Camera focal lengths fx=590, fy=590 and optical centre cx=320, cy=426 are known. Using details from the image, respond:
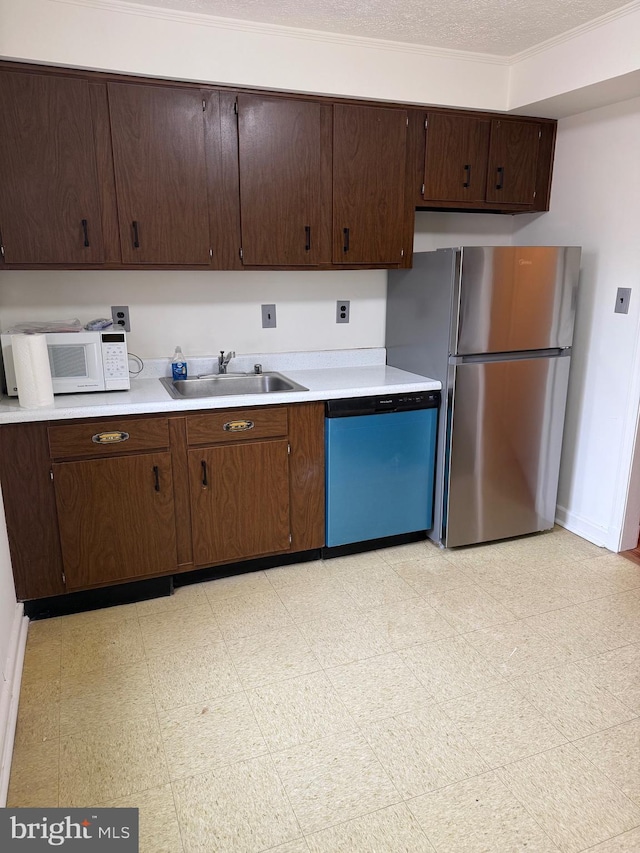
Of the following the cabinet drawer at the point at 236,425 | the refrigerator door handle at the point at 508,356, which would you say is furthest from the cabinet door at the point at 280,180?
the refrigerator door handle at the point at 508,356

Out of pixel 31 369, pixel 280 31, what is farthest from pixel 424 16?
pixel 31 369

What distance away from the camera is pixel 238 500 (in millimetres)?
2699

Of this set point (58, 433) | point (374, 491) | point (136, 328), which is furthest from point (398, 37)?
point (58, 433)

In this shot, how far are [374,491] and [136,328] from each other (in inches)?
56.2

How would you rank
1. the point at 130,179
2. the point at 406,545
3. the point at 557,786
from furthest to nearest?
1. the point at 406,545
2. the point at 130,179
3. the point at 557,786

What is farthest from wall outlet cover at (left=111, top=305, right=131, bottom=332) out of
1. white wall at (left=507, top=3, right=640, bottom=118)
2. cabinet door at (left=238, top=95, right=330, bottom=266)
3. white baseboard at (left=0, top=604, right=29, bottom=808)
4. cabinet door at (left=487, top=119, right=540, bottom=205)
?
white wall at (left=507, top=3, right=640, bottom=118)

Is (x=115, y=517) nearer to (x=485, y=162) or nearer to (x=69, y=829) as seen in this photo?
(x=69, y=829)

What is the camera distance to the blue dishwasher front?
2805mm

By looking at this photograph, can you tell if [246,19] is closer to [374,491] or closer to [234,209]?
[234,209]

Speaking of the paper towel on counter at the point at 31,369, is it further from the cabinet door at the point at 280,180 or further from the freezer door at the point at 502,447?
the freezer door at the point at 502,447

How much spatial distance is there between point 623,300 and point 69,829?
3.01 meters

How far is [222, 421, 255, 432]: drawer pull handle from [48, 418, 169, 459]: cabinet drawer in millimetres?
258

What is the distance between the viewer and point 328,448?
2.79 metres

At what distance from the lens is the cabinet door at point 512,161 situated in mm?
3064
